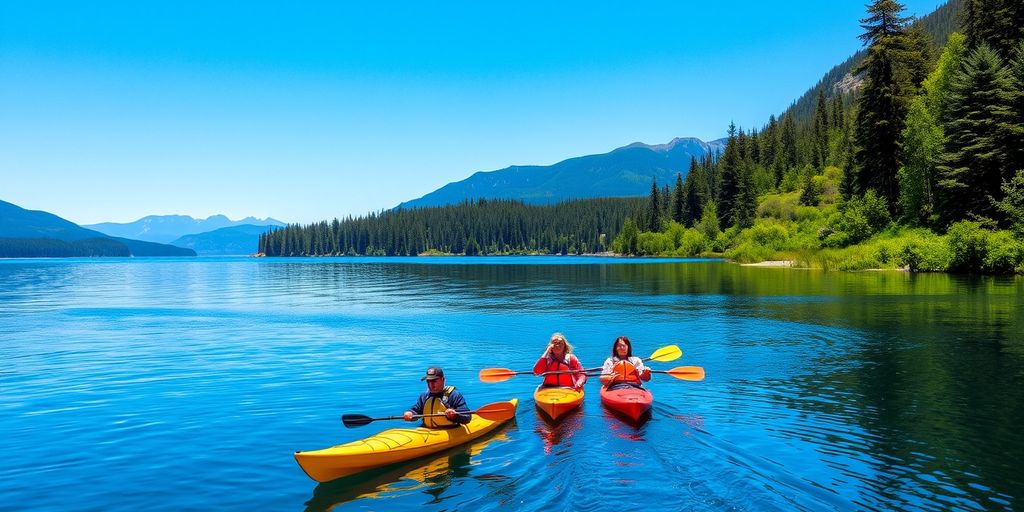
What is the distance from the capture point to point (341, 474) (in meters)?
11.2

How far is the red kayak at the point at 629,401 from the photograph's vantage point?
15027 millimetres

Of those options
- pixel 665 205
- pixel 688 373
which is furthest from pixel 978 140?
pixel 665 205

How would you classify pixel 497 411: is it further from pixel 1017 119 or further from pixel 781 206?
pixel 781 206

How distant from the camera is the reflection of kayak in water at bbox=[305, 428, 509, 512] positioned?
10641 mm

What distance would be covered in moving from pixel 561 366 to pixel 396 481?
25.3ft

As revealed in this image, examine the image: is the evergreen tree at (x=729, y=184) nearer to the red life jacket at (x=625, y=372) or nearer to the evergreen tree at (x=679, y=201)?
the evergreen tree at (x=679, y=201)

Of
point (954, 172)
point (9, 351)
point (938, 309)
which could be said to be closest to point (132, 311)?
point (9, 351)

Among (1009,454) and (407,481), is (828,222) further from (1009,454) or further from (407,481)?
(407,481)

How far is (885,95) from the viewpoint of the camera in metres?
75.9

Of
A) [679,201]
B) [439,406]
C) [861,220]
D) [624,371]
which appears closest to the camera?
[439,406]

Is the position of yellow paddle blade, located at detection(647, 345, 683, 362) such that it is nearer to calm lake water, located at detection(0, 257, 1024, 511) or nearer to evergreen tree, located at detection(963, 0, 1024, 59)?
calm lake water, located at detection(0, 257, 1024, 511)

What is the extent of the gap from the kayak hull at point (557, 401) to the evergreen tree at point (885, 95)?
73.6m

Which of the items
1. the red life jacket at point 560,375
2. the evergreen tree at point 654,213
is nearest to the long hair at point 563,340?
the red life jacket at point 560,375

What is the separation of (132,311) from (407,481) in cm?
4208
